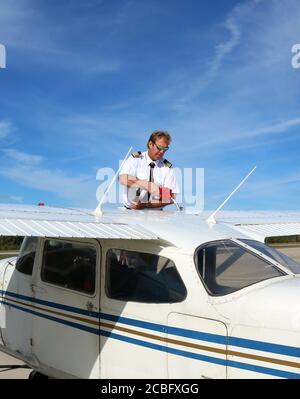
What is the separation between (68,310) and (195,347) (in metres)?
1.42

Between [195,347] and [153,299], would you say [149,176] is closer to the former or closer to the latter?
[153,299]

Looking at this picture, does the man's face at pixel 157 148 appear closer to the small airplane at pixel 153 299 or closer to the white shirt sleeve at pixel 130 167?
the white shirt sleeve at pixel 130 167

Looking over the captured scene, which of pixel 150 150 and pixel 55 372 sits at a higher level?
pixel 150 150

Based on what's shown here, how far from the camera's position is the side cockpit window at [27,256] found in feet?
16.1

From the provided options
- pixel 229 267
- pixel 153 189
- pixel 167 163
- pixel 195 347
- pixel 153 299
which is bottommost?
pixel 195 347

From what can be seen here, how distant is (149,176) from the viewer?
5.32 meters

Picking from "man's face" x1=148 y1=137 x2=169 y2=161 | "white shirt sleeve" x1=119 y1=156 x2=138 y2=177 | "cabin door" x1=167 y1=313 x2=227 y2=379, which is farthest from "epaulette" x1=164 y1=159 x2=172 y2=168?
"cabin door" x1=167 y1=313 x2=227 y2=379

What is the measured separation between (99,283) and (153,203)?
1.42 m

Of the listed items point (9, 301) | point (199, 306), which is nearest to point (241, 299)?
point (199, 306)

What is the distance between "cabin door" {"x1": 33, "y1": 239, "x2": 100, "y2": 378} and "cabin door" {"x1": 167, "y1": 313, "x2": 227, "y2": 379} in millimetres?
847

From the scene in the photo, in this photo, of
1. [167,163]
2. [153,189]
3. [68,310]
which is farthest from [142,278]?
[167,163]

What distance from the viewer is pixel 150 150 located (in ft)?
17.3

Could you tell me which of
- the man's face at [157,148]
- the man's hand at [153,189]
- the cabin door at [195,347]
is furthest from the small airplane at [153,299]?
the man's face at [157,148]
